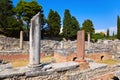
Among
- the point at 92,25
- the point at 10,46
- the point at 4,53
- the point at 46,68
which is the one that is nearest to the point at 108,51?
the point at 4,53

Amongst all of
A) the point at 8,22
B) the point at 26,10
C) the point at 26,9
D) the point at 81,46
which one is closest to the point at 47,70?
the point at 81,46

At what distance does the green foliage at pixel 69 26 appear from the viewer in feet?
142

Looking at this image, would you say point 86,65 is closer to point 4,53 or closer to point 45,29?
point 4,53

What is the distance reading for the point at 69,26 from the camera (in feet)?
143

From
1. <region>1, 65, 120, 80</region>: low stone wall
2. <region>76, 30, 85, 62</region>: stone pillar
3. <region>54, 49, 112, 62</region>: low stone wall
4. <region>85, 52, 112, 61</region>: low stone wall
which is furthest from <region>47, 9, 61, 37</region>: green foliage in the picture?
<region>76, 30, 85, 62</region>: stone pillar

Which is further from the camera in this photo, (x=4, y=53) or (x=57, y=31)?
Answer: (x=57, y=31)

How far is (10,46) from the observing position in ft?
91.9

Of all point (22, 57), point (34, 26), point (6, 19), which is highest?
point (6, 19)

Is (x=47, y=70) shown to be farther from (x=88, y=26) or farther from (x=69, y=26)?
(x=88, y=26)

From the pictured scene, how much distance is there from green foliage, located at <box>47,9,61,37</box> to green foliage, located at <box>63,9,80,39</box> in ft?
6.07

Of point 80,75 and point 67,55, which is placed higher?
point 67,55

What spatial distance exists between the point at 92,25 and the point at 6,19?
23.6m

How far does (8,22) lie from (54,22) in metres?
11.8

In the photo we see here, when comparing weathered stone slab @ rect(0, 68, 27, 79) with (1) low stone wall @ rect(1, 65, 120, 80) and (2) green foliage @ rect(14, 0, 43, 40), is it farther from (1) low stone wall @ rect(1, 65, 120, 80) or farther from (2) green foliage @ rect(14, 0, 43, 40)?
(2) green foliage @ rect(14, 0, 43, 40)
